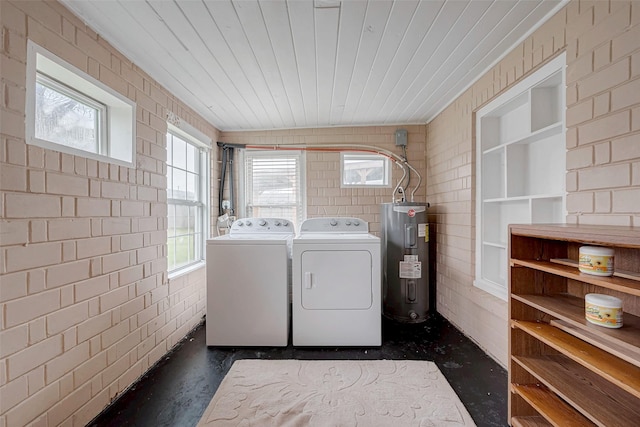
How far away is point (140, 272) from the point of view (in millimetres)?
1950

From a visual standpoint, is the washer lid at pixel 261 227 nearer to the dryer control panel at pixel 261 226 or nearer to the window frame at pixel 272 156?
the dryer control panel at pixel 261 226

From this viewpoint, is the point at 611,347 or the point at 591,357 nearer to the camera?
the point at 611,347

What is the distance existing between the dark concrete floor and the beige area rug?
0.30 feet

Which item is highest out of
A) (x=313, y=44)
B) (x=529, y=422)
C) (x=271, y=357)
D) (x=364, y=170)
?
(x=313, y=44)

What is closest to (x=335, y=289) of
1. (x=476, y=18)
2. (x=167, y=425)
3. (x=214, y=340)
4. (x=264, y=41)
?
(x=214, y=340)

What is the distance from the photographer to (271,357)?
219 centimetres

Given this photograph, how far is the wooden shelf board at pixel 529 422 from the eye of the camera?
1.34m

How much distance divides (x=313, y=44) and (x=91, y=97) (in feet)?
4.97

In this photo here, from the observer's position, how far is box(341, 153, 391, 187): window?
3.47 m

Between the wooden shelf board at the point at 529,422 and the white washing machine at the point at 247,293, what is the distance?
162 centimetres

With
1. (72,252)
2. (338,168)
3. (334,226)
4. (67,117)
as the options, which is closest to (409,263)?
(334,226)

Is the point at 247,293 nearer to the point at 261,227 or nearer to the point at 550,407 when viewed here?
the point at 261,227

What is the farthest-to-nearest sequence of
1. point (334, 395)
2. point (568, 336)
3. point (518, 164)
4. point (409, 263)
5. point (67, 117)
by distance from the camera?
1. point (409, 263)
2. point (518, 164)
3. point (334, 395)
4. point (67, 117)
5. point (568, 336)

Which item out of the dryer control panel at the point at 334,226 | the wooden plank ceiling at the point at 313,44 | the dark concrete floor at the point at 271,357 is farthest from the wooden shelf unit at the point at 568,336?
Result: the dryer control panel at the point at 334,226
